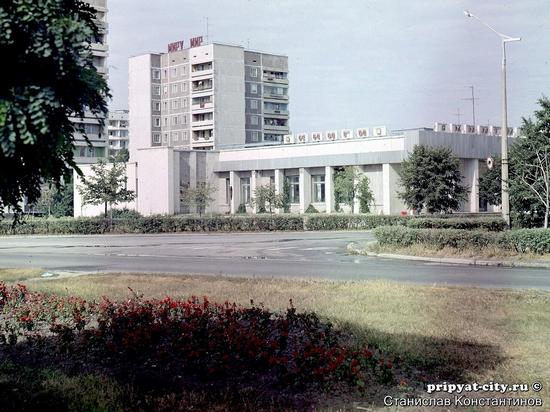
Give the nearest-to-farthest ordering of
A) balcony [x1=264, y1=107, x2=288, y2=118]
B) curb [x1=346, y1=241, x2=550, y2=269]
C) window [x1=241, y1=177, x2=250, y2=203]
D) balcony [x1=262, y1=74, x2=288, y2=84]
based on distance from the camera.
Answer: curb [x1=346, y1=241, x2=550, y2=269], window [x1=241, y1=177, x2=250, y2=203], balcony [x1=262, y1=74, x2=288, y2=84], balcony [x1=264, y1=107, x2=288, y2=118]

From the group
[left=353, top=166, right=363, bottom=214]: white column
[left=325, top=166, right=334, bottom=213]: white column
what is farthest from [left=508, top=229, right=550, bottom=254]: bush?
[left=325, top=166, right=334, bottom=213]: white column

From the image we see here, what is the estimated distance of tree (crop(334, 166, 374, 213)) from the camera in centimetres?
6581

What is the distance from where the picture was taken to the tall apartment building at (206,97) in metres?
107

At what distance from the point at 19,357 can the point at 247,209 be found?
7152 centimetres

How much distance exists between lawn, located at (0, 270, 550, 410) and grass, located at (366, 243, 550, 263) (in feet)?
30.5

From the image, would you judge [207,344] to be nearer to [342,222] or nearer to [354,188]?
[342,222]

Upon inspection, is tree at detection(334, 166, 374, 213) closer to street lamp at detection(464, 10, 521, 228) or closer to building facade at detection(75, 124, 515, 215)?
building facade at detection(75, 124, 515, 215)

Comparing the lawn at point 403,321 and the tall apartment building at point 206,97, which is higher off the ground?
the tall apartment building at point 206,97

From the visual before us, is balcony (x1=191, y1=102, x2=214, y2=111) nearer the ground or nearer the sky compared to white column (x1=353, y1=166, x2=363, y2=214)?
nearer the sky

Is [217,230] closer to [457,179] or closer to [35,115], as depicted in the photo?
[457,179]

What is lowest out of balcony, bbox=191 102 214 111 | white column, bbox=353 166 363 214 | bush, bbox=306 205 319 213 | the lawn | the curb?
the curb

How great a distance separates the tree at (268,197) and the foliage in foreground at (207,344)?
192 feet

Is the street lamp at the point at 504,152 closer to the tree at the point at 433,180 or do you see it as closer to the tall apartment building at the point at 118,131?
the tree at the point at 433,180

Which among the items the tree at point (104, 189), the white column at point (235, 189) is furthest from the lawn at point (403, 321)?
the white column at point (235, 189)
